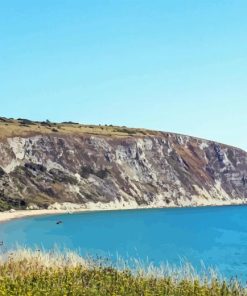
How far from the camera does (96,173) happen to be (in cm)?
16475

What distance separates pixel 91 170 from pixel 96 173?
176 centimetres

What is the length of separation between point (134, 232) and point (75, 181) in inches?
2286

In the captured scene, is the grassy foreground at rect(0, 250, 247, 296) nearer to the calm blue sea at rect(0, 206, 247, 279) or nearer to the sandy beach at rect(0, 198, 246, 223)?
the calm blue sea at rect(0, 206, 247, 279)

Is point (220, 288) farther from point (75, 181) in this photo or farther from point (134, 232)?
point (75, 181)

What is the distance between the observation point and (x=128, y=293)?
2227 cm

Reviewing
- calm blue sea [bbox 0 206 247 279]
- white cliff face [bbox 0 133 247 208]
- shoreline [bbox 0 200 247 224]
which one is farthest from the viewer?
white cliff face [bbox 0 133 247 208]

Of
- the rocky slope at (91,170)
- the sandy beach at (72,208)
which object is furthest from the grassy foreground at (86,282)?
the rocky slope at (91,170)

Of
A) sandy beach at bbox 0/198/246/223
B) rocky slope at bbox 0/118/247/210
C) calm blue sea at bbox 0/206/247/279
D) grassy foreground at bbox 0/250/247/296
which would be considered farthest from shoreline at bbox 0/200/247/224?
grassy foreground at bbox 0/250/247/296

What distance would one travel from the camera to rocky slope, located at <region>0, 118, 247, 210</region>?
5807 inches

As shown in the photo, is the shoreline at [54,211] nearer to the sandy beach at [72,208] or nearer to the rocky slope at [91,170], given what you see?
the sandy beach at [72,208]

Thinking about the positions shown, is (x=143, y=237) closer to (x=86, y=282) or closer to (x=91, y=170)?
(x=86, y=282)

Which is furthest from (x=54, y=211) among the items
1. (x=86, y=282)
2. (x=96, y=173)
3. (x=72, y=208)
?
(x=86, y=282)

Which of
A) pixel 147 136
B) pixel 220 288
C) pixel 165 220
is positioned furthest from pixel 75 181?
pixel 220 288

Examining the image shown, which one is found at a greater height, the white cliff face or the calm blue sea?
the white cliff face
